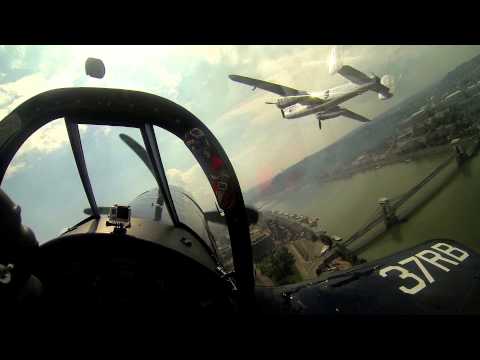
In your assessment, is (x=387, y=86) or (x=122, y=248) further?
(x=387, y=86)

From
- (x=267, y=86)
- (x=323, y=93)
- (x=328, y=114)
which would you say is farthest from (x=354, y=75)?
(x=267, y=86)

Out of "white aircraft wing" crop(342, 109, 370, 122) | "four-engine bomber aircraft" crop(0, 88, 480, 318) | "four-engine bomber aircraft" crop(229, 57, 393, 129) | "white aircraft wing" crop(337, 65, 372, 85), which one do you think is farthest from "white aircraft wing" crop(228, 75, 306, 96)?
"four-engine bomber aircraft" crop(0, 88, 480, 318)

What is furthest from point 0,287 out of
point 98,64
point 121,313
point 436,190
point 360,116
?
point 360,116

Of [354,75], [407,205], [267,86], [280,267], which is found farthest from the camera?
[267,86]

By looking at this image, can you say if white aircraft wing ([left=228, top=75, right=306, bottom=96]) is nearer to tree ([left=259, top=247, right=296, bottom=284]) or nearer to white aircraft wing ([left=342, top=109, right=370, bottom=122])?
white aircraft wing ([left=342, top=109, right=370, bottom=122])

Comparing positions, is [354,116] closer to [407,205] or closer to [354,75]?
[354,75]

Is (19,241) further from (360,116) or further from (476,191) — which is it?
(360,116)

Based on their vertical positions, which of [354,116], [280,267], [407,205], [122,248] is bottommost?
[280,267]
